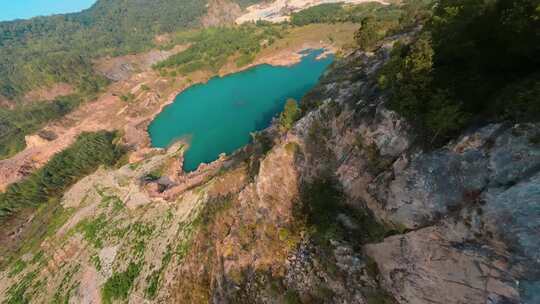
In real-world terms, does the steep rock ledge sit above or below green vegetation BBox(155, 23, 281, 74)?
above

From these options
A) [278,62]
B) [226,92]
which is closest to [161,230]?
[226,92]

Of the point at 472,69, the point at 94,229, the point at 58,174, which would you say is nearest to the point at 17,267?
the point at 94,229

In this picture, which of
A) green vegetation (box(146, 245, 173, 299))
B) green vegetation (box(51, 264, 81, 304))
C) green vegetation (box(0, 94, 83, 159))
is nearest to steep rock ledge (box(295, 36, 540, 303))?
green vegetation (box(146, 245, 173, 299))

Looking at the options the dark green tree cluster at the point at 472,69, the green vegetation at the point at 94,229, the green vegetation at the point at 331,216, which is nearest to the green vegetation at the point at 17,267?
the green vegetation at the point at 94,229

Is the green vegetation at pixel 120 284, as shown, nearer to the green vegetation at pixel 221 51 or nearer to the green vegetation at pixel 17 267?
the green vegetation at pixel 17 267

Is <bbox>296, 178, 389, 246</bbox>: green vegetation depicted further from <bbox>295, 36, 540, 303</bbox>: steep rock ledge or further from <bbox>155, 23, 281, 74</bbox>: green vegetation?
<bbox>155, 23, 281, 74</bbox>: green vegetation

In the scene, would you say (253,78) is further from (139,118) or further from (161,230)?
(161,230)

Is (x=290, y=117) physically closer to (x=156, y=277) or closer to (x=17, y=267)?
(x=156, y=277)
